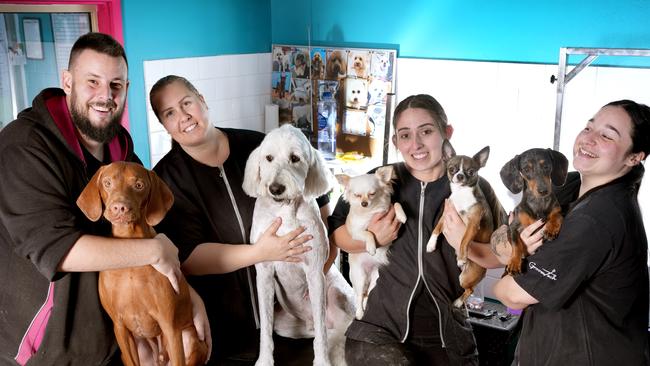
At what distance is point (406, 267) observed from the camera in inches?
87.8

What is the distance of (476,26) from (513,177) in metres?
2.86

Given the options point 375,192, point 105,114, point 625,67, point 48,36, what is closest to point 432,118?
point 375,192

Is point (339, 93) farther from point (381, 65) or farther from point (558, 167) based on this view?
point (558, 167)

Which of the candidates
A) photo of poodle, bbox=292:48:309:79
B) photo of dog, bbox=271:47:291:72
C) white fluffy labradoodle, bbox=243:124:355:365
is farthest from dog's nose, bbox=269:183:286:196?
photo of dog, bbox=271:47:291:72

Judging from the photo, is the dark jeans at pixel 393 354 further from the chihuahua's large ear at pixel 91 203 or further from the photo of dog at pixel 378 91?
the photo of dog at pixel 378 91

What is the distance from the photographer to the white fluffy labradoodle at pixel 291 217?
6.68 ft

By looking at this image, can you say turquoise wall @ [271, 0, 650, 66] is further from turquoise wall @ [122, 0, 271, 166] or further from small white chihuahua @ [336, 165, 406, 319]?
small white chihuahua @ [336, 165, 406, 319]

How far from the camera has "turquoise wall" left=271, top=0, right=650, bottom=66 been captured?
12.4ft

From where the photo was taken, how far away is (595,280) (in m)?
1.79

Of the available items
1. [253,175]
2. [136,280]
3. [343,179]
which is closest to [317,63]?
[343,179]

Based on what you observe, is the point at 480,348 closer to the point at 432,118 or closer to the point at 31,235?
the point at 432,118

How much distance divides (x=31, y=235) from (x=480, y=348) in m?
2.40

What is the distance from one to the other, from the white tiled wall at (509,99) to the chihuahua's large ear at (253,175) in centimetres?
210

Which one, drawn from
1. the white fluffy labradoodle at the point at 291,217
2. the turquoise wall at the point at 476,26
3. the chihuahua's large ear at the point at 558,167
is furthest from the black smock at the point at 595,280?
the turquoise wall at the point at 476,26
